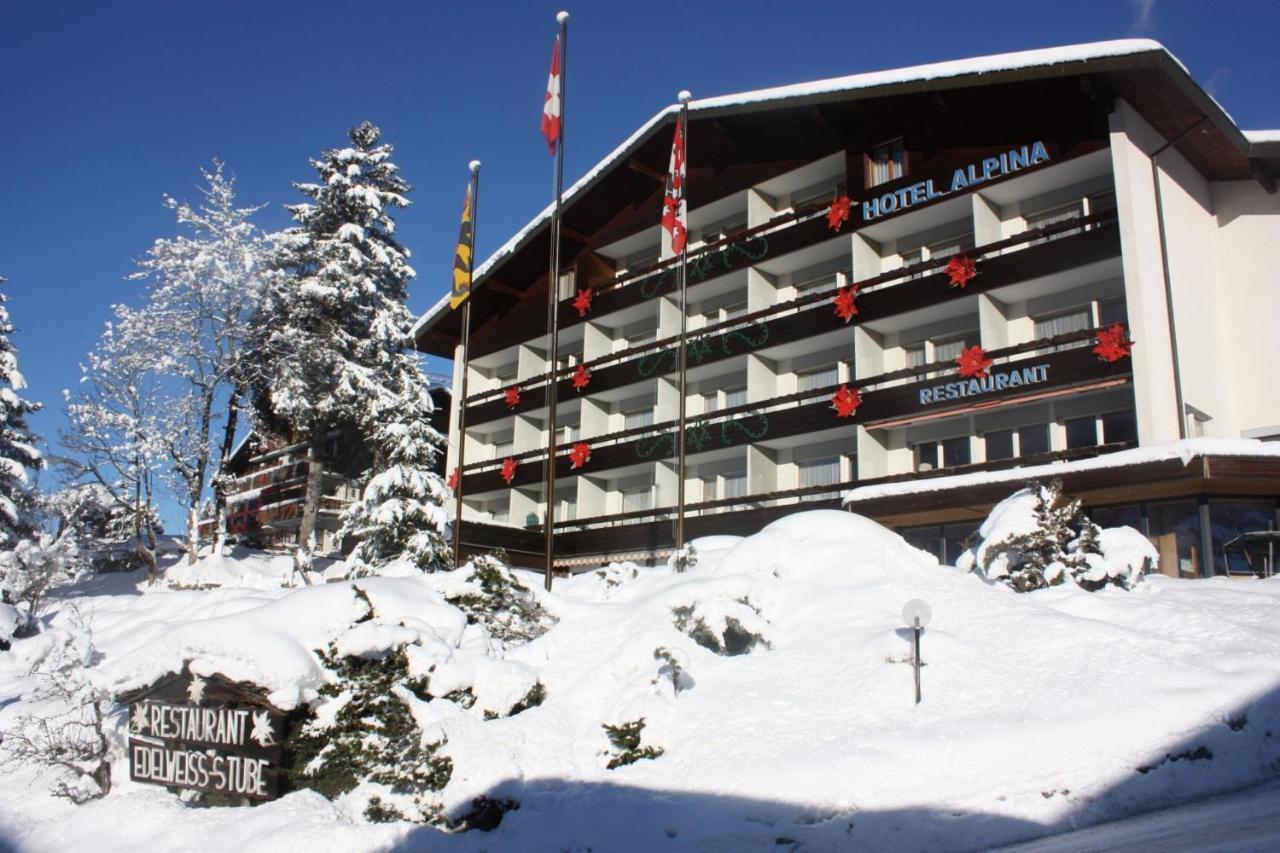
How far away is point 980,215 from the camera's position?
2538 centimetres

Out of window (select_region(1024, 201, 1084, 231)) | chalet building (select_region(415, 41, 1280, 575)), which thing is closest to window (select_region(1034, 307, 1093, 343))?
chalet building (select_region(415, 41, 1280, 575))

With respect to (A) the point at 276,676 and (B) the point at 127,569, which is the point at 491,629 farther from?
(B) the point at 127,569

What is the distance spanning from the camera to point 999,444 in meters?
25.0

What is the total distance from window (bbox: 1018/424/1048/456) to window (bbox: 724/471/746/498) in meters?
8.79

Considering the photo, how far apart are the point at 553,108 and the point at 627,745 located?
1399 cm

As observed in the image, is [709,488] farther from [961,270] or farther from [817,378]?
[961,270]

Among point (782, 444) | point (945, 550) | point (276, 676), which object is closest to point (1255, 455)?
point (945, 550)

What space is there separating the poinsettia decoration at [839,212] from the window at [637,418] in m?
9.20

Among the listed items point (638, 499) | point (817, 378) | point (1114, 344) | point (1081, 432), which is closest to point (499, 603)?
point (1114, 344)

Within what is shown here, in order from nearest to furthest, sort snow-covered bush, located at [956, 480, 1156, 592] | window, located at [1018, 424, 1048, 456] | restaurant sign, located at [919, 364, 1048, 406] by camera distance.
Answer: snow-covered bush, located at [956, 480, 1156, 592] → restaurant sign, located at [919, 364, 1048, 406] → window, located at [1018, 424, 1048, 456]

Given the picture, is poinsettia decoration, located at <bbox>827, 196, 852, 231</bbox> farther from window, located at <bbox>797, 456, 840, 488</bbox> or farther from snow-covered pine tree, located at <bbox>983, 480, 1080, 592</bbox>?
snow-covered pine tree, located at <bbox>983, 480, 1080, 592</bbox>

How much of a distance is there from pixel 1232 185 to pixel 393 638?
22.6 meters

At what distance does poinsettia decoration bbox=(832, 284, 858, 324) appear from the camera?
27.5 metres

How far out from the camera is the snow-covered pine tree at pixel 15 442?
30.7 meters
